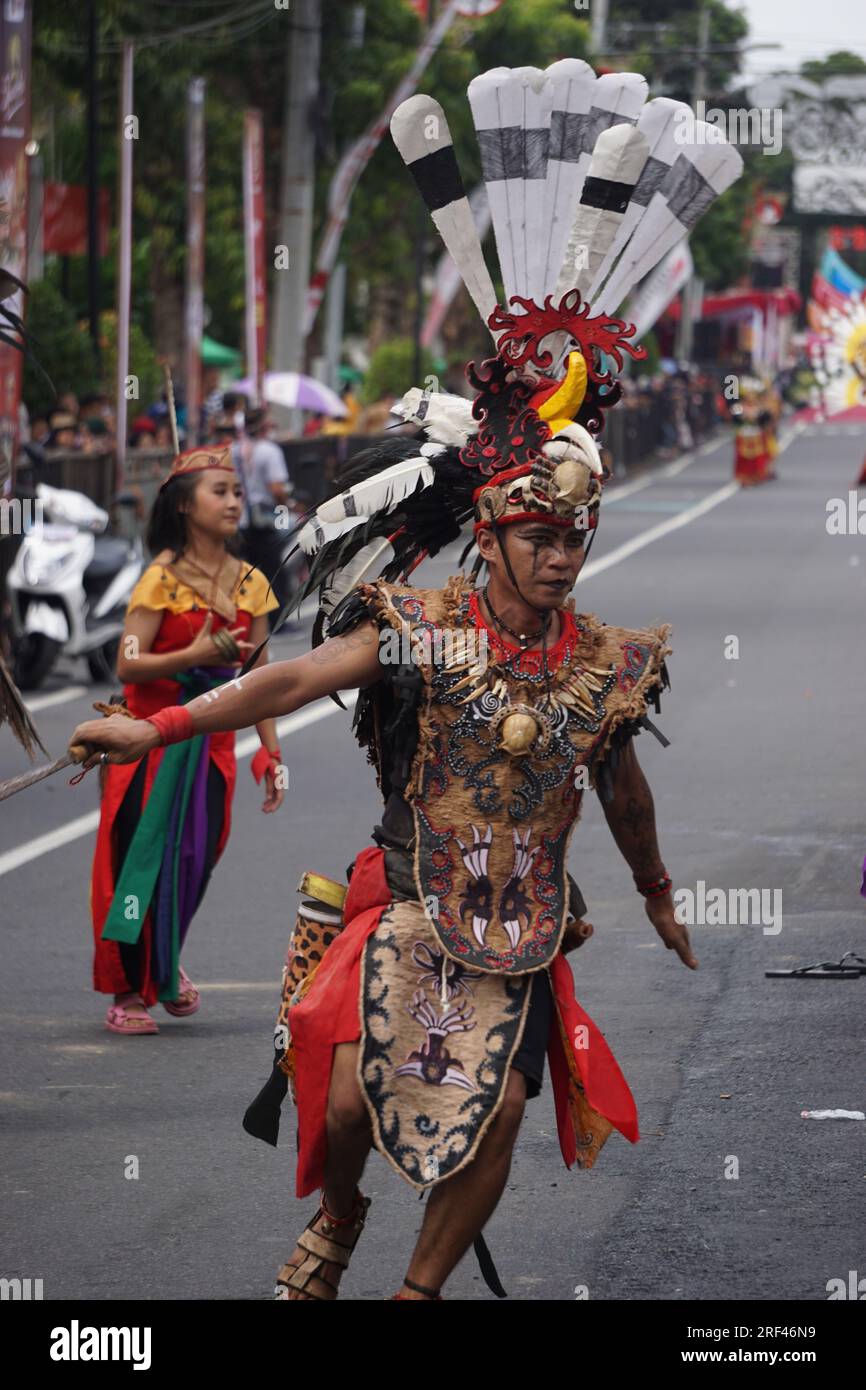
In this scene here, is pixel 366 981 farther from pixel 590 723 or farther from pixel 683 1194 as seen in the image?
pixel 683 1194

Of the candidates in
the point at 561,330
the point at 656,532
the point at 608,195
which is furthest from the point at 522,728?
the point at 656,532

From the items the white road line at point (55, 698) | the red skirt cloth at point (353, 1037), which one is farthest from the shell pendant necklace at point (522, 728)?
the white road line at point (55, 698)

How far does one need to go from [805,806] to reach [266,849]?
2610mm

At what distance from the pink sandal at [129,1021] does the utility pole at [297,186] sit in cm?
2095

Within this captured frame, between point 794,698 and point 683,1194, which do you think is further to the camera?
point 794,698

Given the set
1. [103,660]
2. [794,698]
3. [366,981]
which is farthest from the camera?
[103,660]

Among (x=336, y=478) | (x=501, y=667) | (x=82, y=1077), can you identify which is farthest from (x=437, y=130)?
(x=82, y=1077)

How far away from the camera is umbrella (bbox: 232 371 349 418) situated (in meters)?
26.9

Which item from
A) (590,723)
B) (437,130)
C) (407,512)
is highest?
(437,130)

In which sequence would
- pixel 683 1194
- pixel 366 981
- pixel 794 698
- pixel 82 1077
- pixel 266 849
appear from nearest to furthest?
pixel 366 981 < pixel 683 1194 < pixel 82 1077 < pixel 266 849 < pixel 794 698

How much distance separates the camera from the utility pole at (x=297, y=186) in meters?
27.9

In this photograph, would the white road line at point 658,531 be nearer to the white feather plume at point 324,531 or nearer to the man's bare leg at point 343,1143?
the white feather plume at point 324,531

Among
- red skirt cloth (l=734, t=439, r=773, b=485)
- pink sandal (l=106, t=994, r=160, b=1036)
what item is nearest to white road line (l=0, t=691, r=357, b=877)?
pink sandal (l=106, t=994, r=160, b=1036)

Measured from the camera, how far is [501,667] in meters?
4.80
